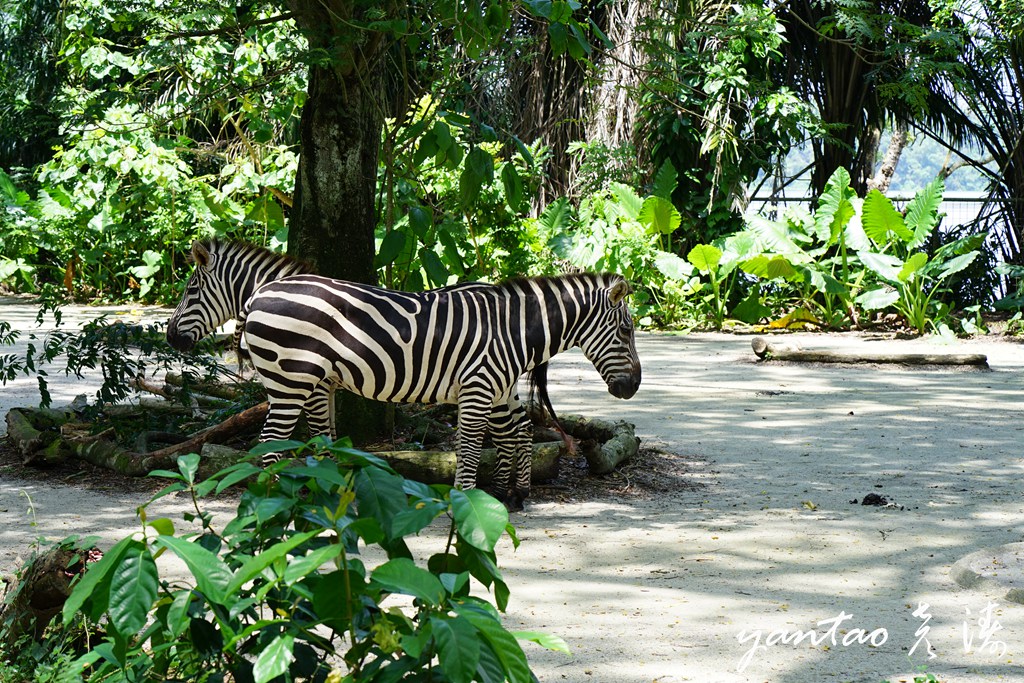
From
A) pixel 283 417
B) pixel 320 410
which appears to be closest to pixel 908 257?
pixel 320 410

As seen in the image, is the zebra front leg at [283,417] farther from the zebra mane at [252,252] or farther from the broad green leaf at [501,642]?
the broad green leaf at [501,642]

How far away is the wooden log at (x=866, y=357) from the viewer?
40.1 feet

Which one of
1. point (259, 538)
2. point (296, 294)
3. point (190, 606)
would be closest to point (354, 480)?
point (259, 538)

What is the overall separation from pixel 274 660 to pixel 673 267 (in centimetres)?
1347

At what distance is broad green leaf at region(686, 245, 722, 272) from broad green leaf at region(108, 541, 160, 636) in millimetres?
13720

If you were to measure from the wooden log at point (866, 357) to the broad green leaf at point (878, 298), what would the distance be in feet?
6.73

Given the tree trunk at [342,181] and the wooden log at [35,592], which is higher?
the tree trunk at [342,181]

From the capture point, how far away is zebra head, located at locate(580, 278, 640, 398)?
639cm

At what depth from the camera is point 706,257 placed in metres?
15.4

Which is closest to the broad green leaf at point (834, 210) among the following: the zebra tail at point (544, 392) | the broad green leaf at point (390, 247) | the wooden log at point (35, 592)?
the zebra tail at point (544, 392)

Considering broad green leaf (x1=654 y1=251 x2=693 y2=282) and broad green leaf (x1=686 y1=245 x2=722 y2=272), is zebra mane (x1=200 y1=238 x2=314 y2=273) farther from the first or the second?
broad green leaf (x1=686 y1=245 x2=722 y2=272)

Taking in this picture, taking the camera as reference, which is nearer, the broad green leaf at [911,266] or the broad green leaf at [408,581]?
the broad green leaf at [408,581]

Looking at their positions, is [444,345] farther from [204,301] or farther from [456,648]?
[456,648]

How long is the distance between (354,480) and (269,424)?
3659mm
